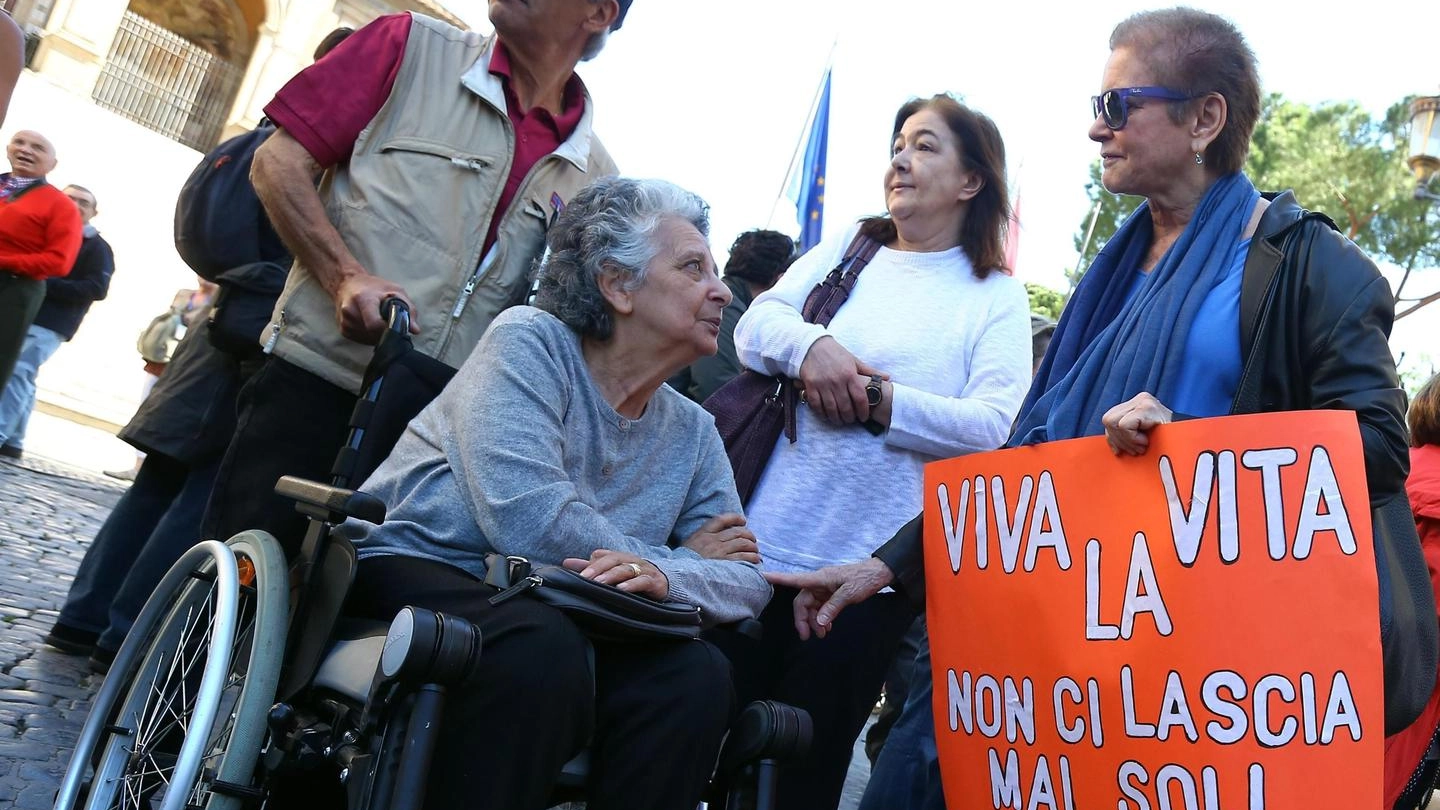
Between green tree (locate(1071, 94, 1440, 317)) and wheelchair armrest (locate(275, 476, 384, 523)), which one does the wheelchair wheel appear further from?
green tree (locate(1071, 94, 1440, 317))

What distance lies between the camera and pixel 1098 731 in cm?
225

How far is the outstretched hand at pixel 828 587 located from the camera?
282cm

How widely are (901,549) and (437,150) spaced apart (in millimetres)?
1477

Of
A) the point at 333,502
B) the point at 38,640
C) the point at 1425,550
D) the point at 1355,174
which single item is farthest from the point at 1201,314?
the point at 1355,174

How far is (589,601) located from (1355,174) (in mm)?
24792

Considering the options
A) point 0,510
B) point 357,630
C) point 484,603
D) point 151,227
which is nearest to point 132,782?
point 357,630

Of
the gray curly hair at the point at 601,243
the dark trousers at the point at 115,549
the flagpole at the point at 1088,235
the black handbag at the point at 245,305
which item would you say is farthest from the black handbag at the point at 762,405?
the flagpole at the point at 1088,235

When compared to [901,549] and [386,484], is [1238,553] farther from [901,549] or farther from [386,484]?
[386,484]

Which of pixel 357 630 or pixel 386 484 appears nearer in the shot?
pixel 357 630

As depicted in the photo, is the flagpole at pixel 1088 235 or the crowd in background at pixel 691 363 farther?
the flagpole at pixel 1088 235

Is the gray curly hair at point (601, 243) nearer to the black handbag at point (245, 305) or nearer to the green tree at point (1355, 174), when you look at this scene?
the black handbag at point (245, 305)

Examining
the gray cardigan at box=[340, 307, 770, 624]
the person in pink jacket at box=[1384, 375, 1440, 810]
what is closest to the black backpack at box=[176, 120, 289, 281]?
Answer: the gray cardigan at box=[340, 307, 770, 624]

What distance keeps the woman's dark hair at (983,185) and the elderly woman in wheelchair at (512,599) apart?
84 centimetres

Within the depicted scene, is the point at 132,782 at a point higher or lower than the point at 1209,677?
lower
